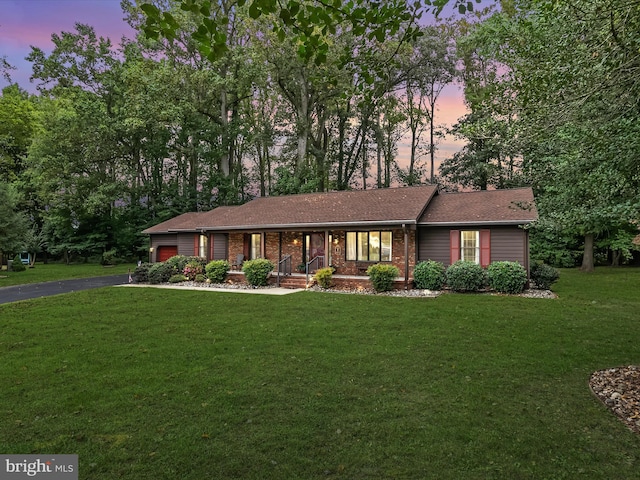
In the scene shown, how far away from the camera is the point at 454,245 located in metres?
15.4

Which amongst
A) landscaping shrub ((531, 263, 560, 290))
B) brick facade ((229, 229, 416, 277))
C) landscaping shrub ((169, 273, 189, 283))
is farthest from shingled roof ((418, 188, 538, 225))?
landscaping shrub ((169, 273, 189, 283))

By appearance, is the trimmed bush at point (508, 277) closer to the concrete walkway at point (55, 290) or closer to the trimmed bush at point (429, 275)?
the trimmed bush at point (429, 275)

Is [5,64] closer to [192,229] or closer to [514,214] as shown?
[192,229]

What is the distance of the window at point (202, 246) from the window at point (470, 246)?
1394 centimetres

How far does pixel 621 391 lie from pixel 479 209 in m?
11.6

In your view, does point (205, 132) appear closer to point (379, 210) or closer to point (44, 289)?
point (44, 289)

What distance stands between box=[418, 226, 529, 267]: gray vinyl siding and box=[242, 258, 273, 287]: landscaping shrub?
676 centimetres

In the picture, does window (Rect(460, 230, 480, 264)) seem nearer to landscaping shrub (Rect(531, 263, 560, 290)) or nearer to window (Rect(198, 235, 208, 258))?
landscaping shrub (Rect(531, 263, 560, 290))

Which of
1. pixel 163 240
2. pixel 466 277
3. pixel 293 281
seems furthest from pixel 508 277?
pixel 163 240

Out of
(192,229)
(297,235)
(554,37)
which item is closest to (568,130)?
(554,37)

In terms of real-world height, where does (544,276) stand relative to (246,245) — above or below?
below

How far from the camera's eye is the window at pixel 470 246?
1516 cm

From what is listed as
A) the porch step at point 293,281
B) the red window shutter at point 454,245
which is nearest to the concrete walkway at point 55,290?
the porch step at point 293,281

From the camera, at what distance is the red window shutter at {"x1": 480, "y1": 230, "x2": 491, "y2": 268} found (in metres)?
14.9
